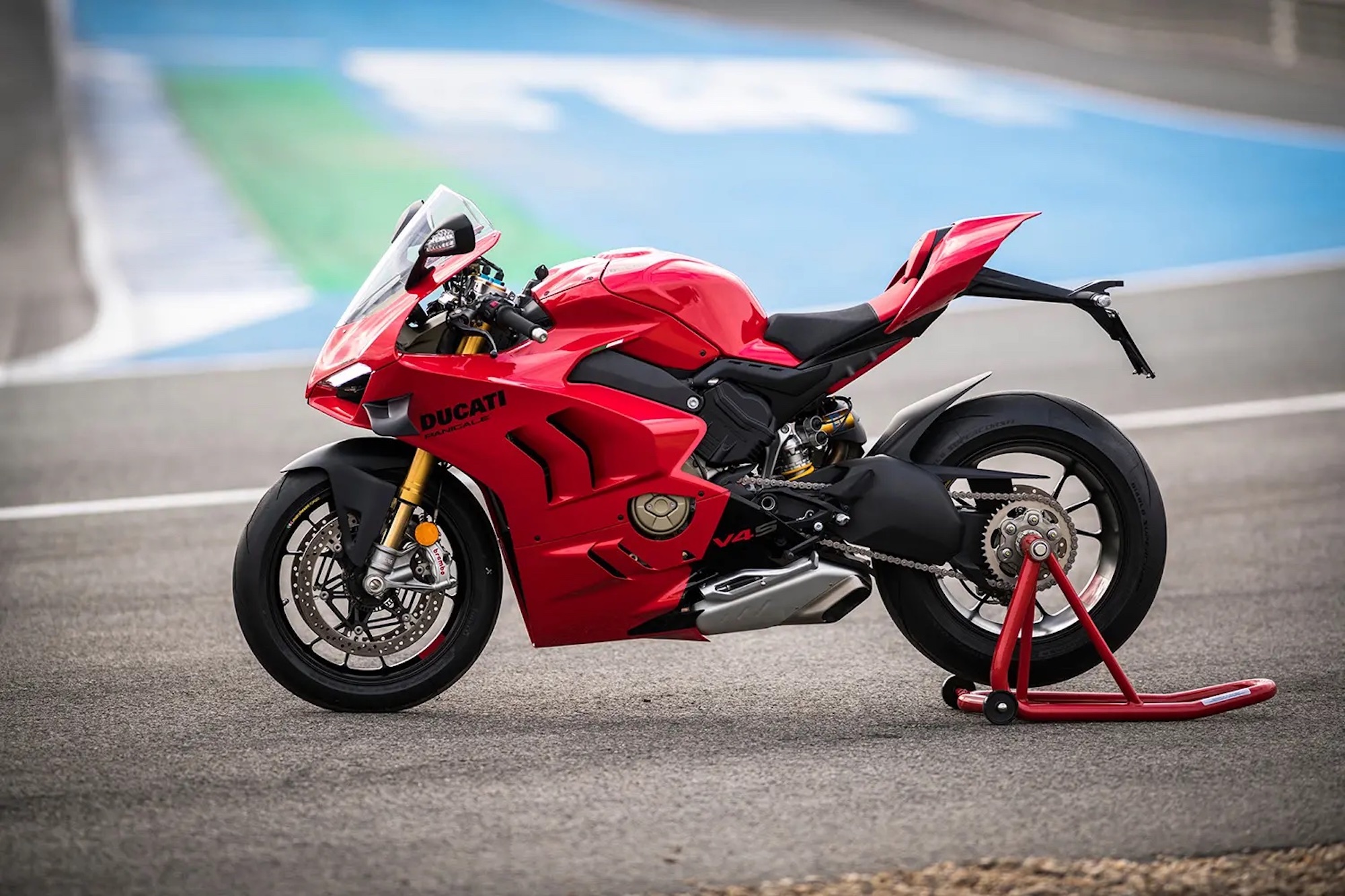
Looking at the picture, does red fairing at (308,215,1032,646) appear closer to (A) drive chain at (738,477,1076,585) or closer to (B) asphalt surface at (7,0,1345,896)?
(A) drive chain at (738,477,1076,585)

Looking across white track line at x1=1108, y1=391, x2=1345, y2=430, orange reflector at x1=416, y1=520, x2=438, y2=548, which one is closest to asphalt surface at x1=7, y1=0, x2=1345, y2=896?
orange reflector at x1=416, y1=520, x2=438, y2=548

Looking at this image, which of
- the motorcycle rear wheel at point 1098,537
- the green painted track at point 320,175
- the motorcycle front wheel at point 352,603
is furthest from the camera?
the green painted track at point 320,175

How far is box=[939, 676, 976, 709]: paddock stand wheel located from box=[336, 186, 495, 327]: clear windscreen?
217 cm

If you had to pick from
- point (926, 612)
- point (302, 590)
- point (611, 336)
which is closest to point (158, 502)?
point (302, 590)

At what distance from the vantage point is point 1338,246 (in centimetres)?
1476

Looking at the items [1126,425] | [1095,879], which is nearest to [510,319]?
[1095,879]

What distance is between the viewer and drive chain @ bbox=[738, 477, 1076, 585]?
5.09 metres

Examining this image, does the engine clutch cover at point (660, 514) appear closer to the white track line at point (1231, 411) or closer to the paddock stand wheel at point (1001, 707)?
the paddock stand wheel at point (1001, 707)

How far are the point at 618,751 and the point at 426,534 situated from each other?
98 centimetres

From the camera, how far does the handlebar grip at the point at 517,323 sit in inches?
190

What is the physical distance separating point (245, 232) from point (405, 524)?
1125 cm

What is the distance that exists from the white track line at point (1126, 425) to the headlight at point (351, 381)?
352cm

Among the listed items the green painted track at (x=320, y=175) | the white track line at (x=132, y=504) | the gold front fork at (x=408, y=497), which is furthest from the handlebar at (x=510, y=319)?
the green painted track at (x=320, y=175)

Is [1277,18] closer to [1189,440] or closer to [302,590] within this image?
[1189,440]
